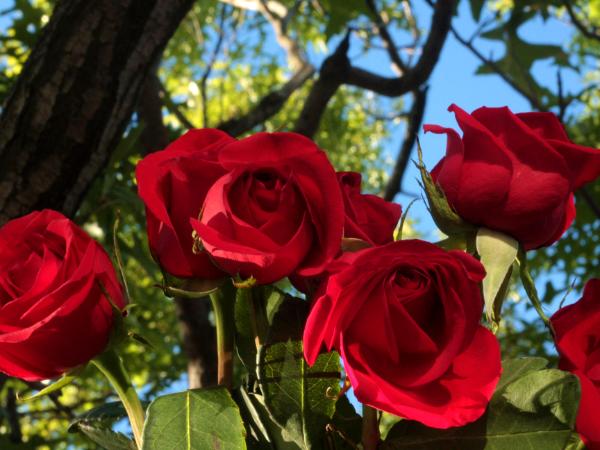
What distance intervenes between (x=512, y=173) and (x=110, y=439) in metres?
0.33

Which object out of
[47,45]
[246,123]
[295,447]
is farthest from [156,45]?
[295,447]

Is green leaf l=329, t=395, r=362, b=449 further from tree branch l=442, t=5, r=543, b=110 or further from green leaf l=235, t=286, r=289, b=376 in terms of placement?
tree branch l=442, t=5, r=543, b=110

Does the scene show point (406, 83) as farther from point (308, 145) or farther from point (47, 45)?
point (308, 145)

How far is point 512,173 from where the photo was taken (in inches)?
20.5

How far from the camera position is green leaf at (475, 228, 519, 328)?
0.48 m

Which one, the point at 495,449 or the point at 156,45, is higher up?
the point at 156,45

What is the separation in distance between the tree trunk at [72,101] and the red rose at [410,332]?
0.70 meters

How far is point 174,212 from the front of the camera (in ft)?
1.70

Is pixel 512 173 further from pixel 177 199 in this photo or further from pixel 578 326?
pixel 177 199

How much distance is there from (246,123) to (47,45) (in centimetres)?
67

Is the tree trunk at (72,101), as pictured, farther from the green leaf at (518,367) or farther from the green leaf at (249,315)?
the green leaf at (518,367)

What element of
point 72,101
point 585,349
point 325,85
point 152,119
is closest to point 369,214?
point 585,349

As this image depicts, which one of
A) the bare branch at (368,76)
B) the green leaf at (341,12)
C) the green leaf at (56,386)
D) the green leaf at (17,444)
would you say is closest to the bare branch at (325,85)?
the bare branch at (368,76)

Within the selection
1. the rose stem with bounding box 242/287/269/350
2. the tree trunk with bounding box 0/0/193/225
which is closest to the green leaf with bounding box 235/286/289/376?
the rose stem with bounding box 242/287/269/350
